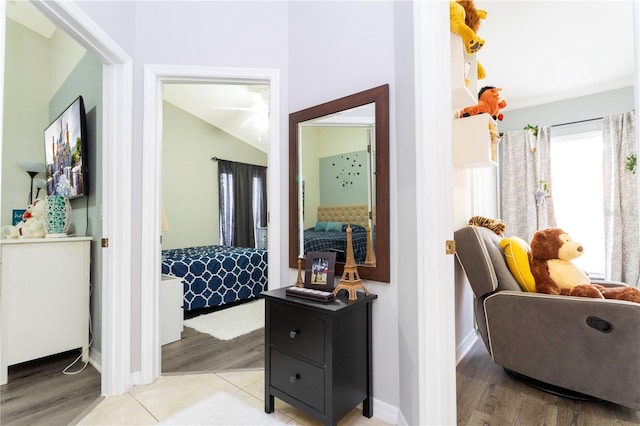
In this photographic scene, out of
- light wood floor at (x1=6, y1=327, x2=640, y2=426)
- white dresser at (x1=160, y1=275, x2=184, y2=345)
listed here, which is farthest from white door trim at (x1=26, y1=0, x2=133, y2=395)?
white dresser at (x1=160, y1=275, x2=184, y2=345)

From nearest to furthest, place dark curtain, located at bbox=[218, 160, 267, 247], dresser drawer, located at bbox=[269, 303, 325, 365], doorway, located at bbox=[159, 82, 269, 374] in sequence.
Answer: dresser drawer, located at bbox=[269, 303, 325, 365], doorway, located at bbox=[159, 82, 269, 374], dark curtain, located at bbox=[218, 160, 267, 247]

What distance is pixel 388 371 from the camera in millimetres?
1632

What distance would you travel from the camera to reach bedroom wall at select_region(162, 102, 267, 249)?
537 cm

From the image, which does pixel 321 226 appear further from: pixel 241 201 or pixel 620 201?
pixel 241 201

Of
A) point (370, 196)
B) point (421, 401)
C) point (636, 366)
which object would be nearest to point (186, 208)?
point (370, 196)

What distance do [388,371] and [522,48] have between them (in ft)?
9.68

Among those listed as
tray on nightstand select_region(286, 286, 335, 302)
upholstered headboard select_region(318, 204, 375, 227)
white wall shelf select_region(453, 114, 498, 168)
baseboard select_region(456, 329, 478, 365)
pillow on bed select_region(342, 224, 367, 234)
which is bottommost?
baseboard select_region(456, 329, 478, 365)

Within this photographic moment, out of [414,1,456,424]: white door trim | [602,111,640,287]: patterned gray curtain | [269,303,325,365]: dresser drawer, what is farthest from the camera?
[602,111,640,287]: patterned gray curtain

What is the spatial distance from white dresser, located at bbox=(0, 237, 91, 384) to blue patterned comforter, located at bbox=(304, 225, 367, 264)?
1750 millimetres

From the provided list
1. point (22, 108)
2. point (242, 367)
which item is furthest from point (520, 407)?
point (22, 108)

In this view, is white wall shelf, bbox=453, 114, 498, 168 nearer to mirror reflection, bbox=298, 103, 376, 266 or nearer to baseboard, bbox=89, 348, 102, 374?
mirror reflection, bbox=298, 103, 376, 266

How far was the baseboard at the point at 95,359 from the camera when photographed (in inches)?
89.8

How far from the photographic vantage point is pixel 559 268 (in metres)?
A: 2.06

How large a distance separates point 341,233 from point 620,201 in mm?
3498
